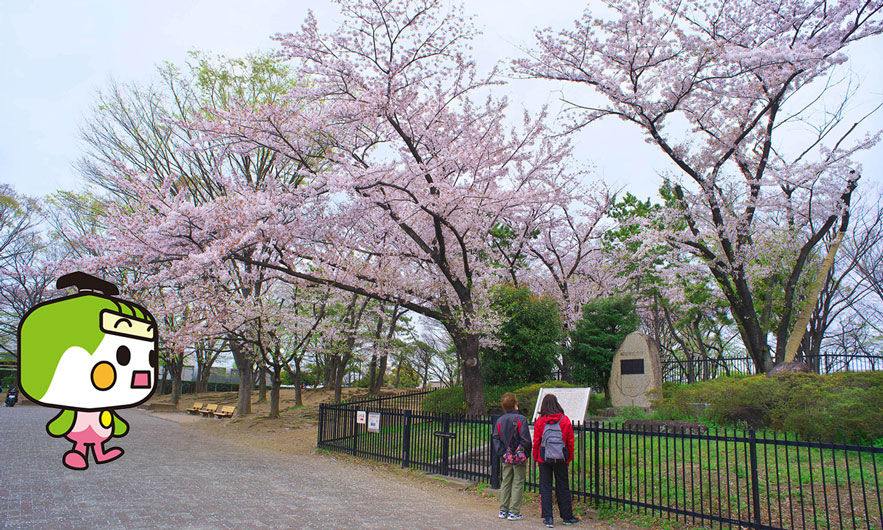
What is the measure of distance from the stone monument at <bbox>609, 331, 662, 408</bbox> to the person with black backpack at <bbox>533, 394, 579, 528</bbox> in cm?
781

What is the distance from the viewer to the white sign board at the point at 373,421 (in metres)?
11.5

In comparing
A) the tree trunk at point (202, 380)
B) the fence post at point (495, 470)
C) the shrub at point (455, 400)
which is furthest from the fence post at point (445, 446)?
the tree trunk at point (202, 380)

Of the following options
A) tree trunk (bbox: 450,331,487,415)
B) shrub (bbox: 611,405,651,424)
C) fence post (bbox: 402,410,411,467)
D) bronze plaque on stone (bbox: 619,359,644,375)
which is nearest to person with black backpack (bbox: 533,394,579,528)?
fence post (bbox: 402,410,411,467)

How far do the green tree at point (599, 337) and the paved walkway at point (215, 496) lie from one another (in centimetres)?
867

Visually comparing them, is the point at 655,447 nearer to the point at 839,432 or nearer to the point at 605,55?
the point at 839,432

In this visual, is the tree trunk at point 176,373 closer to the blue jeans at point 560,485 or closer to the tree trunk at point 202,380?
the tree trunk at point 202,380

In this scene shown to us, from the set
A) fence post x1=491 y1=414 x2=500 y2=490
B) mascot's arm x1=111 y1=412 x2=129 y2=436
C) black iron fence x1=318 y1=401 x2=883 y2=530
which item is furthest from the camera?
fence post x1=491 y1=414 x2=500 y2=490

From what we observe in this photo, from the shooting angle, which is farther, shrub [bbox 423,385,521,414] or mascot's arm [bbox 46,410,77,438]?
shrub [bbox 423,385,521,414]

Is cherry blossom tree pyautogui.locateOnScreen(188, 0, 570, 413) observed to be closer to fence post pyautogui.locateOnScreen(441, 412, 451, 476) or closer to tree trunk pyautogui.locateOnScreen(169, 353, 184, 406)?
fence post pyautogui.locateOnScreen(441, 412, 451, 476)

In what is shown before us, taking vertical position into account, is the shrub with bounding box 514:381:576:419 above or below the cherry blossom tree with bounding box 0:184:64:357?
below

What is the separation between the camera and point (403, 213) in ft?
44.0

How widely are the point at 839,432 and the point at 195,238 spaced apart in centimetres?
1224

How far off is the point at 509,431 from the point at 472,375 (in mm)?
6968

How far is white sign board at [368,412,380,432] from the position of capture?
11.5 m
